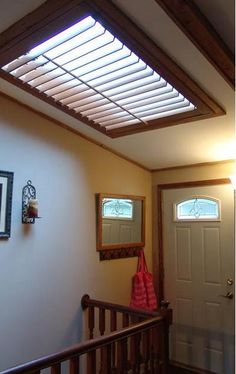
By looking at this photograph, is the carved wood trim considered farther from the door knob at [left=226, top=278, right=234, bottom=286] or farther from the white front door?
the door knob at [left=226, top=278, right=234, bottom=286]

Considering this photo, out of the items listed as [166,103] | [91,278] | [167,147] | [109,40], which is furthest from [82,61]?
[91,278]

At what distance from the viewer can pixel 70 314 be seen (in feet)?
10.8

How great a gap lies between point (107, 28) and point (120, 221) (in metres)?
2.25

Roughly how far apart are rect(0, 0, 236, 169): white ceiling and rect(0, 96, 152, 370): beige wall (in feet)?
0.67

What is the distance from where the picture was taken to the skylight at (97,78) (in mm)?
2295

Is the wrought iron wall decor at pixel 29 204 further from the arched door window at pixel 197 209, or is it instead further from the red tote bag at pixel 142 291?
the arched door window at pixel 197 209

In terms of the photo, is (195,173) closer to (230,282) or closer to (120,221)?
(120,221)

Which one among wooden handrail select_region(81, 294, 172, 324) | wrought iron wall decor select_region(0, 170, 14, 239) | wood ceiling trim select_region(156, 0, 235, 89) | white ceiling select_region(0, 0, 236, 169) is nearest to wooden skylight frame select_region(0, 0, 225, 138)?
white ceiling select_region(0, 0, 236, 169)

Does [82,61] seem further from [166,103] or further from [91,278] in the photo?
[91,278]

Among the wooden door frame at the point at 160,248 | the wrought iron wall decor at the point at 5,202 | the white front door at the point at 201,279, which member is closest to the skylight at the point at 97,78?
the wrought iron wall decor at the point at 5,202

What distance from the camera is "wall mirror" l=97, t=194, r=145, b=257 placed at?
3.66 m

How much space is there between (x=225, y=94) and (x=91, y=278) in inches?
85.5

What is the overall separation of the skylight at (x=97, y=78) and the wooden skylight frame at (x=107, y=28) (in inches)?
2.1

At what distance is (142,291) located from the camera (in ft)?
12.7
